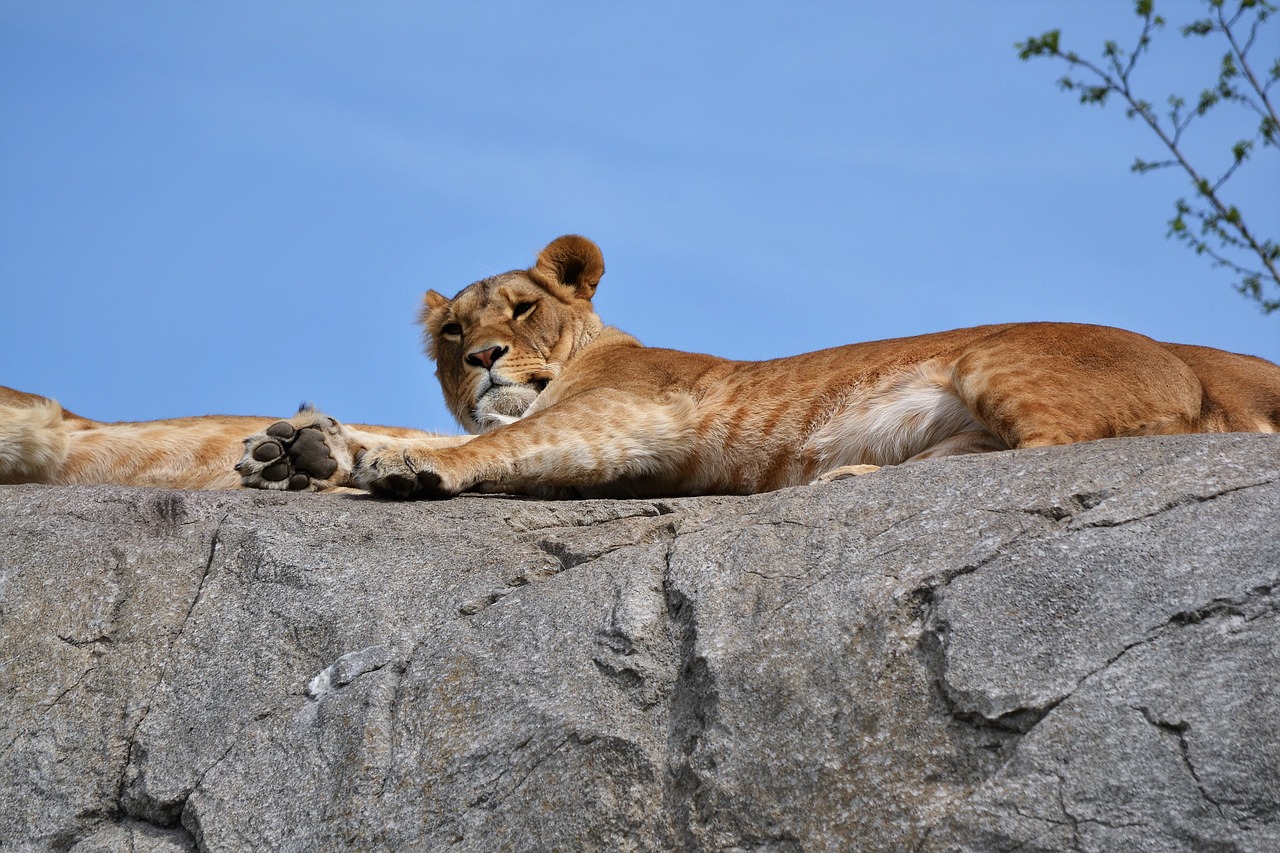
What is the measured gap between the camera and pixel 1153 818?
9.20 ft

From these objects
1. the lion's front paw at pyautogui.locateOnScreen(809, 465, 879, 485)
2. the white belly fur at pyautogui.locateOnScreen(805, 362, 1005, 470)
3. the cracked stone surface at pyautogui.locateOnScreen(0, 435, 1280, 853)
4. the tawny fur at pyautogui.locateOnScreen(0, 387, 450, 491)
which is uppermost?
the tawny fur at pyautogui.locateOnScreen(0, 387, 450, 491)

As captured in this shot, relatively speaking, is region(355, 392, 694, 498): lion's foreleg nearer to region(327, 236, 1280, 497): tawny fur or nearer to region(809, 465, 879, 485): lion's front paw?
region(327, 236, 1280, 497): tawny fur

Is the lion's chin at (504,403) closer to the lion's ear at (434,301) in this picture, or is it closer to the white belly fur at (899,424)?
the lion's ear at (434,301)

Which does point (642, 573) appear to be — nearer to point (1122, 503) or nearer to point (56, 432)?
point (1122, 503)

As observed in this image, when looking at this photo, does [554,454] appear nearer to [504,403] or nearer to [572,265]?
[504,403]

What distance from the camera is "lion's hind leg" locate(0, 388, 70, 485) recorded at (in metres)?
6.32

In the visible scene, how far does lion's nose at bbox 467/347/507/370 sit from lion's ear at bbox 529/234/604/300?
0.58 m

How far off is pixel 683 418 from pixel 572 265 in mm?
1923

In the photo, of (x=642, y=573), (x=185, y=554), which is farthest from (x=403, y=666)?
(x=185, y=554)

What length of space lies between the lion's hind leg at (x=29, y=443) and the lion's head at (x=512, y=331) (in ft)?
6.34

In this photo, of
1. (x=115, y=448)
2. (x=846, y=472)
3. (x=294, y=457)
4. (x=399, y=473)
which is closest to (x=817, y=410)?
(x=846, y=472)

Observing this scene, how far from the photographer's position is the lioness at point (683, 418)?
4.88m

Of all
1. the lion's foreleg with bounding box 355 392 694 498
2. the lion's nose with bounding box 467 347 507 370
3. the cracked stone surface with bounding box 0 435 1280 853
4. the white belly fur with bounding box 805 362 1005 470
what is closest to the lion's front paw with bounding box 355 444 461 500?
the lion's foreleg with bounding box 355 392 694 498

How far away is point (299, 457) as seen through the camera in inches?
210
